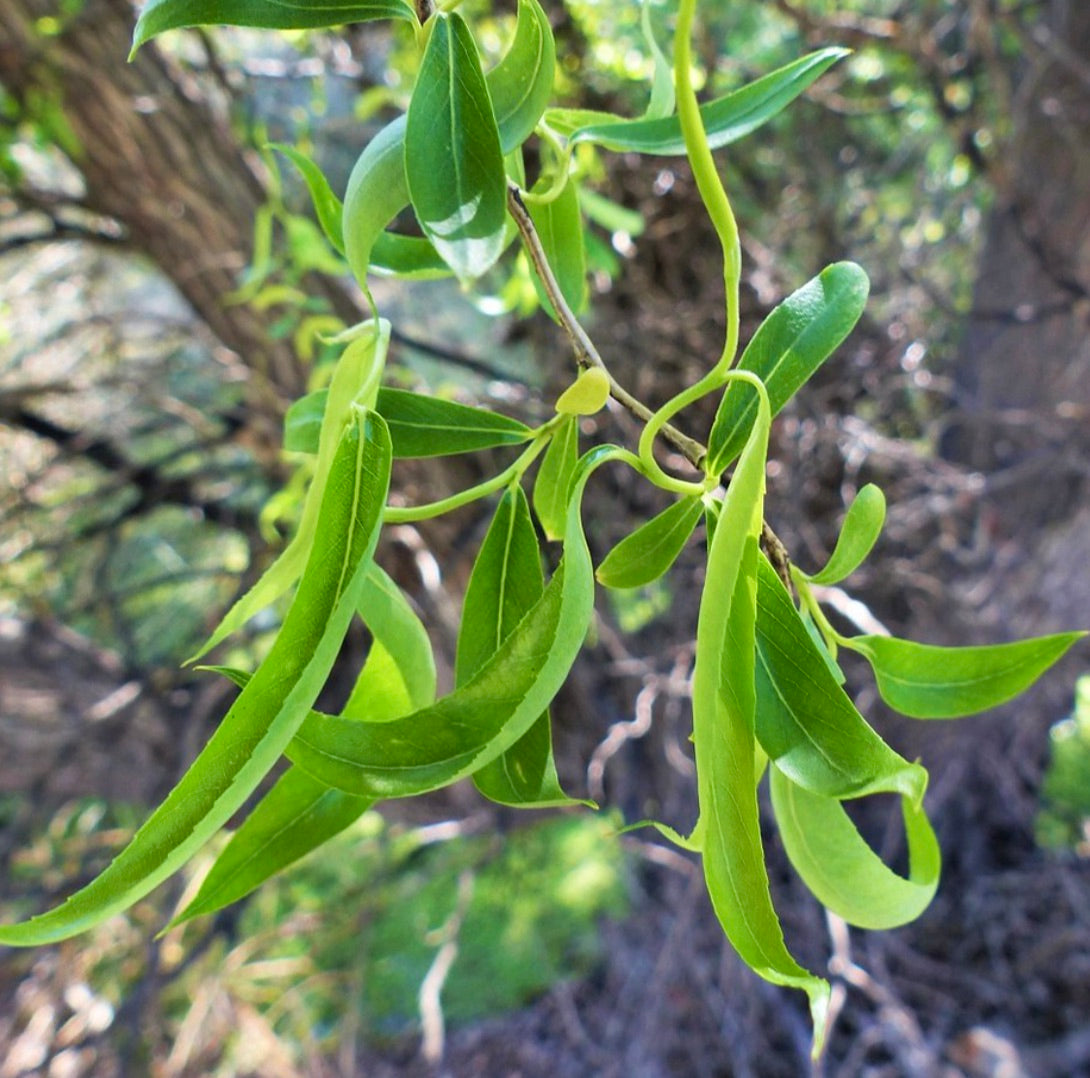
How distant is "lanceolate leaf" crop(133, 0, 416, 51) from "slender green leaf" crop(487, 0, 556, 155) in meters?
0.03

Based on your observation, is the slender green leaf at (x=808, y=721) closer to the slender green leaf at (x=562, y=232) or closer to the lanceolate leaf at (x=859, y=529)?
the lanceolate leaf at (x=859, y=529)

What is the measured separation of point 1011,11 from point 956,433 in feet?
1.64

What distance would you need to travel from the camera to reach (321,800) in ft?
0.81

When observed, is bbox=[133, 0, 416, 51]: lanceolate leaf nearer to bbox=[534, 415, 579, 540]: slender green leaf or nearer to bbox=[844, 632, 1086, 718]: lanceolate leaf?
bbox=[534, 415, 579, 540]: slender green leaf

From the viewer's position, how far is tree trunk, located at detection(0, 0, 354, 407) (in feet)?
3.15

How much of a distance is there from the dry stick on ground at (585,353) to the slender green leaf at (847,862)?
63mm

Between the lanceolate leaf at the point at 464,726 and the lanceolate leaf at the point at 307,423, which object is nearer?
the lanceolate leaf at the point at 464,726

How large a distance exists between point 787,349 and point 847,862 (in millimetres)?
150

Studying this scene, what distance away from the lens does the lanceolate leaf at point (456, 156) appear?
227mm

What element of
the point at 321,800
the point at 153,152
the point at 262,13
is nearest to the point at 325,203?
the point at 262,13

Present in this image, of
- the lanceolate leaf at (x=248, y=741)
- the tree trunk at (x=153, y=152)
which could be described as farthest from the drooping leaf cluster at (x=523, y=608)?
the tree trunk at (x=153, y=152)

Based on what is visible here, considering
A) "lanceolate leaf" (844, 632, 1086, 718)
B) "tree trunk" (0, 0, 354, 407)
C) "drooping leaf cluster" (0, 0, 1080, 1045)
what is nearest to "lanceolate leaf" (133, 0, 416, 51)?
"drooping leaf cluster" (0, 0, 1080, 1045)

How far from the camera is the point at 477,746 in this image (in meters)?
0.20

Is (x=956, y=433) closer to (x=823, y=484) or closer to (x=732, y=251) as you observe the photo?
(x=823, y=484)
